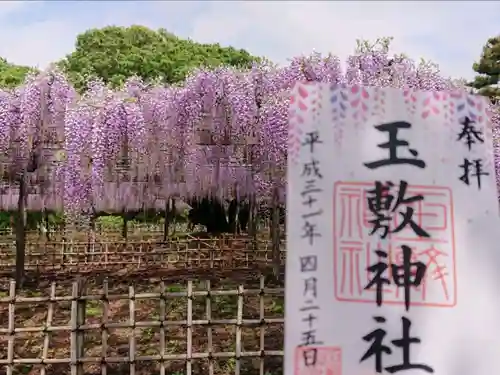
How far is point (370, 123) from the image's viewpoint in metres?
2.44

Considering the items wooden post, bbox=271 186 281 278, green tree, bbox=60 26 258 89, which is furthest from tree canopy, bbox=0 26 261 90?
wooden post, bbox=271 186 281 278

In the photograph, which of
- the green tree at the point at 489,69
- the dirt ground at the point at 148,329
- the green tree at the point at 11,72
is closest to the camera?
the dirt ground at the point at 148,329

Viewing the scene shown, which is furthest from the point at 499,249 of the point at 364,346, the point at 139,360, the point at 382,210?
the point at 139,360

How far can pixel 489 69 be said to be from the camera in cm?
1950

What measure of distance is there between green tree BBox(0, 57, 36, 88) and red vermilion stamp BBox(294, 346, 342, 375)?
2107cm

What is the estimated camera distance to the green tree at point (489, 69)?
19.2 meters

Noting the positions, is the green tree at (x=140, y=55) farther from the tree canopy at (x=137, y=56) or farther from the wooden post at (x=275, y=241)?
the wooden post at (x=275, y=241)

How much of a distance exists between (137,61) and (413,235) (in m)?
23.9

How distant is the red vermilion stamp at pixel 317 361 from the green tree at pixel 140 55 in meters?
22.2

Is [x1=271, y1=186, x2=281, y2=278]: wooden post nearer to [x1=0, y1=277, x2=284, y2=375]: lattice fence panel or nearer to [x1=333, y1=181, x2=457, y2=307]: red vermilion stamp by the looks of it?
[x1=0, y1=277, x2=284, y2=375]: lattice fence panel

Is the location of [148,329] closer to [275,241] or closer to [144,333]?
[144,333]

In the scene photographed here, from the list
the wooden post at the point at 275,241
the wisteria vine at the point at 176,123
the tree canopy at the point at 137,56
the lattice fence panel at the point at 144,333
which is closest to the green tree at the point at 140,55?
the tree canopy at the point at 137,56

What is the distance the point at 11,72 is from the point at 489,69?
18465mm

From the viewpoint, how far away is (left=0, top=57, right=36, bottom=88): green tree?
868 inches
